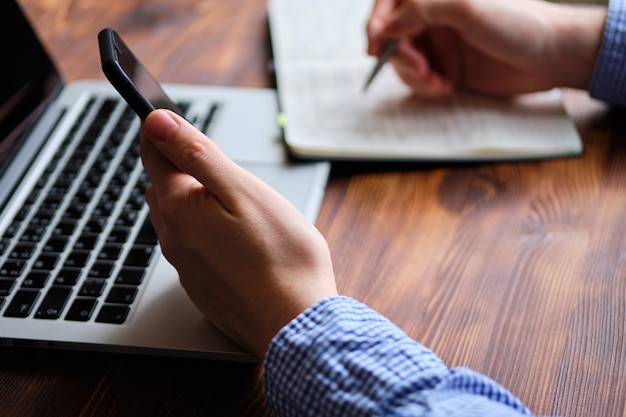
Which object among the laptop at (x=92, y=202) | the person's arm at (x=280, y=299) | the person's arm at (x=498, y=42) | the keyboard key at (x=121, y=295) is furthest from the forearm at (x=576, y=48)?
the keyboard key at (x=121, y=295)

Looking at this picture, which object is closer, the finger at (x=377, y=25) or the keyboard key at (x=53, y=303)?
the keyboard key at (x=53, y=303)

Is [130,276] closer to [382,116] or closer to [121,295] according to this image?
[121,295]

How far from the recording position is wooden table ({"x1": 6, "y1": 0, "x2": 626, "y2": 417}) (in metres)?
0.54

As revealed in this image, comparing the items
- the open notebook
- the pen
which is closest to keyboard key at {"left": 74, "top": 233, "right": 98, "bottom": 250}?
the open notebook

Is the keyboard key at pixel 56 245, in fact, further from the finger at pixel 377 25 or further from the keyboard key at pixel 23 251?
the finger at pixel 377 25

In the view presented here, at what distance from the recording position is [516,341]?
1.87ft

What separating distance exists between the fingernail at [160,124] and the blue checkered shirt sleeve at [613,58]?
0.53 metres

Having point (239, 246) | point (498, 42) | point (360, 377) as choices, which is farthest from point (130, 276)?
point (498, 42)

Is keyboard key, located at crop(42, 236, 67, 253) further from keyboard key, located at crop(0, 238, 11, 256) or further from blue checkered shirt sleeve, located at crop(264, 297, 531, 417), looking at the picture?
blue checkered shirt sleeve, located at crop(264, 297, 531, 417)

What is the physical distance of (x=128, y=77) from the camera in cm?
52

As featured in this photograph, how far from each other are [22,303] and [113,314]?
0.08 meters

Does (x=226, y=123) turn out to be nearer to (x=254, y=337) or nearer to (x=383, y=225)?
(x=383, y=225)

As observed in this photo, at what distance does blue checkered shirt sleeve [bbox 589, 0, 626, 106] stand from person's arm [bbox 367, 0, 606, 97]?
11 millimetres

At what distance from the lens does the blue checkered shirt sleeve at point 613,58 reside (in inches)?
31.4
